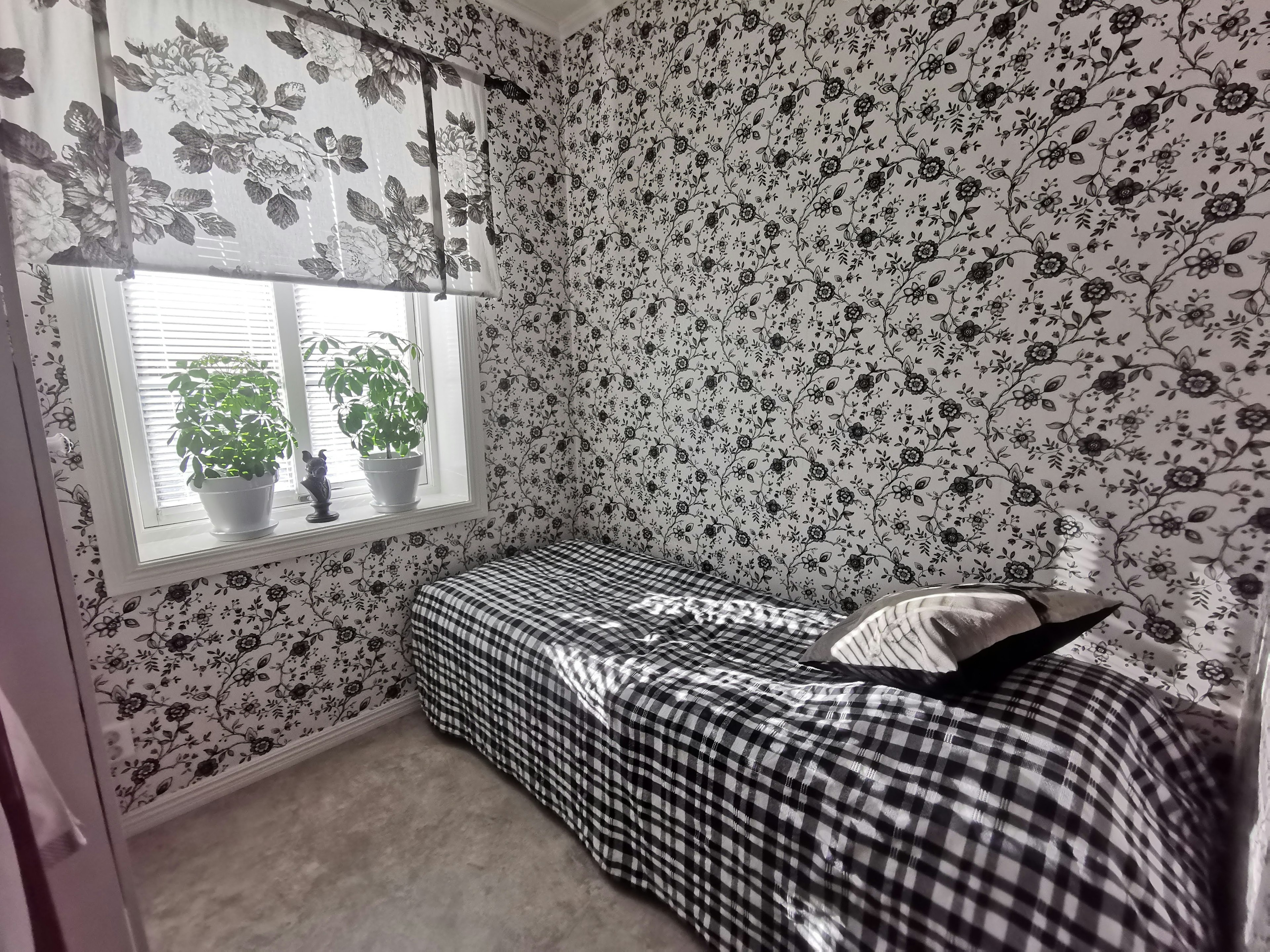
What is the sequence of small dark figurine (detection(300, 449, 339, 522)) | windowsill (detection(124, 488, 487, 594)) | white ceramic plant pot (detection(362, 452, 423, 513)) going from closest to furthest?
windowsill (detection(124, 488, 487, 594))
small dark figurine (detection(300, 449, 339, 522))
white ceramic plant pot (detection(362, 452, 423, 513))

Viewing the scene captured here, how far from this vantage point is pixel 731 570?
204 cm

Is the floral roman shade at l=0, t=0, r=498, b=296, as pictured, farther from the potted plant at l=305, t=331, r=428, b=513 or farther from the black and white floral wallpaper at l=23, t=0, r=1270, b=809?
the potted plant at l=305, t=331, r=428, b=513

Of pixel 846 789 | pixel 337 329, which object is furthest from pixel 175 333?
pixel 846 789

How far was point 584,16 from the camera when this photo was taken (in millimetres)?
2121

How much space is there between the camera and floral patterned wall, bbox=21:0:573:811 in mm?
1467

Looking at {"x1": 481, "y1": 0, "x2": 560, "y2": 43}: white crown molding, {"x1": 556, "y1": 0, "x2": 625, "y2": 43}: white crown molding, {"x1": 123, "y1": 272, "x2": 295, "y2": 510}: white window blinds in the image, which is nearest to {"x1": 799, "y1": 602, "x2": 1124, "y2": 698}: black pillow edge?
{"x1": 123, "y1": 272, "x2": 295, "y2": 510}: white window blinds

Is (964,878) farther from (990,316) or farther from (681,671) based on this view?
(990,316)

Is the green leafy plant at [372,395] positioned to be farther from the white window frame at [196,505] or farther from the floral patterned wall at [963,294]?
the floral patterned wall at [963,294]

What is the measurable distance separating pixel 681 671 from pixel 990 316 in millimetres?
1193

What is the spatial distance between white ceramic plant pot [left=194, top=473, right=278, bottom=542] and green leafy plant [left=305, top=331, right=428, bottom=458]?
328 mm

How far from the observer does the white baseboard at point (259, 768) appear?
61.3 inches

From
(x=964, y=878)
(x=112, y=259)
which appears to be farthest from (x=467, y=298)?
(x=964, y=878)

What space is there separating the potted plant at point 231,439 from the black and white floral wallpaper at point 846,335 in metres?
0.21

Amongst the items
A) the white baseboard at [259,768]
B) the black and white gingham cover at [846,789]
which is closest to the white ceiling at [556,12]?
the black and white gingham cover at [846,789]
